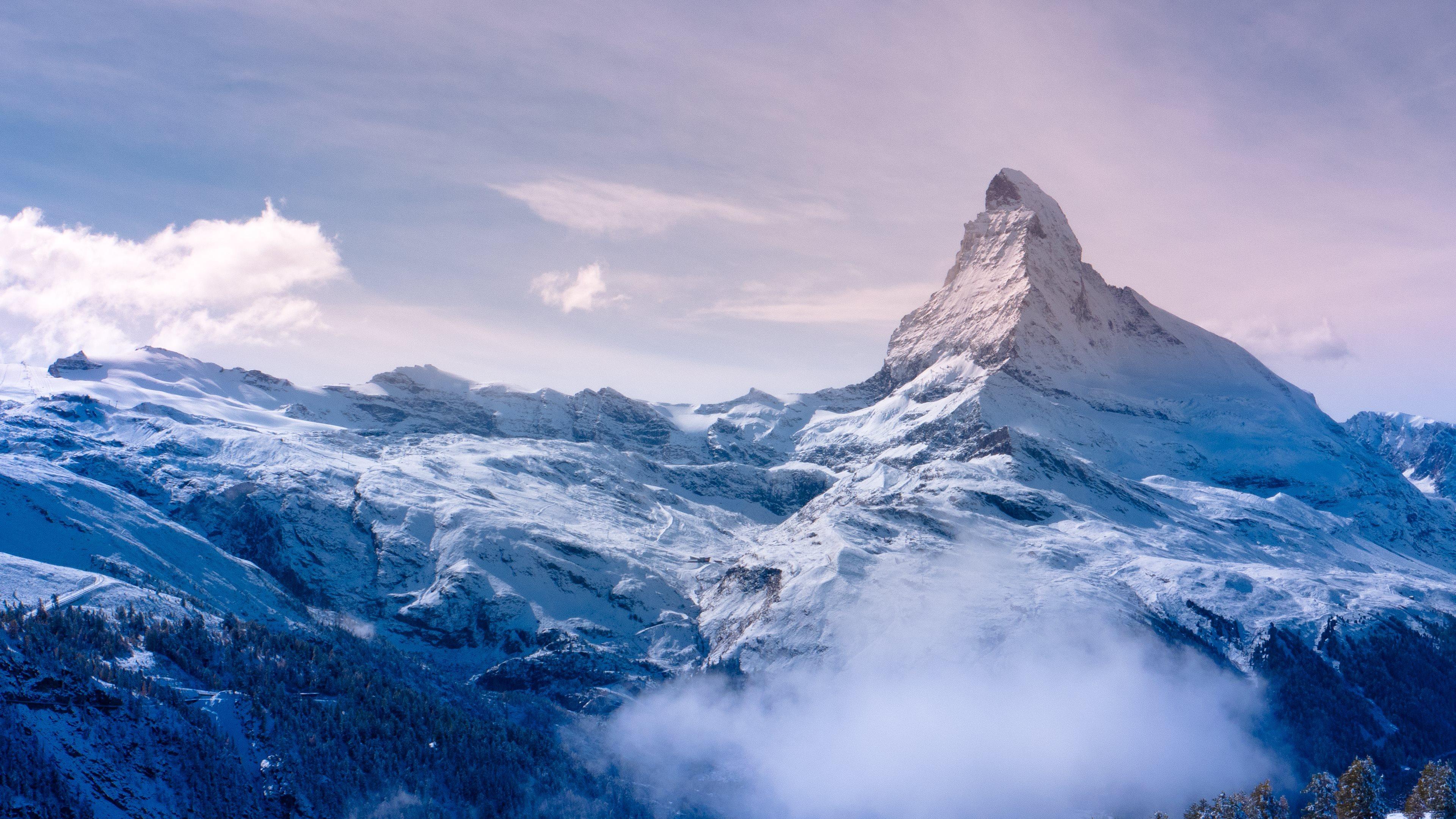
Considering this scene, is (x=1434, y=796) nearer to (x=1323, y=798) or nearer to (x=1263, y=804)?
(x=1323, y=798)

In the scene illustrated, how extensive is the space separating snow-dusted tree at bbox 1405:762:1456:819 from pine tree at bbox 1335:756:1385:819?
6.00 meters

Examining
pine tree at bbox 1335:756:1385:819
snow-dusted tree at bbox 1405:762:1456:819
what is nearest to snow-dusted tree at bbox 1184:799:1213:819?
pine tree at bbox 1335:756:1385:819

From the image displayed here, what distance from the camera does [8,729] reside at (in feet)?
432

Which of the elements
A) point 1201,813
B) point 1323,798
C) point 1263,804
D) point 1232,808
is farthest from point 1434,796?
point 1201,813

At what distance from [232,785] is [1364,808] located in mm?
160874

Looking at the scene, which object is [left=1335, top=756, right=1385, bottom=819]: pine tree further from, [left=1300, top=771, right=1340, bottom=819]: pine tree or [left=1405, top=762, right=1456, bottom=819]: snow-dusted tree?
[left=1300, top=771, right=1340, bottom=819]: pine tree

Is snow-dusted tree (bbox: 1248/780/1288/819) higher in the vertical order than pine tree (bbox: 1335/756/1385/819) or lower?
lower

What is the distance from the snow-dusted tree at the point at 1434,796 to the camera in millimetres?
125312

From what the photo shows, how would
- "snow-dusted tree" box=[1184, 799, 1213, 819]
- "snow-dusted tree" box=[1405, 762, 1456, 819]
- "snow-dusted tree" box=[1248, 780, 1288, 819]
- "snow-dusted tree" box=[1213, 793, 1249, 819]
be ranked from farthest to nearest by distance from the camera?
"snow-dusted tree" box=[1184, 799, 1213, 819], "snow-dusted tree" box=[1248, 780, 1288, 819], "snow-dusted tree" box=[1213, 793, 1249, 819], "snow-dusted tree" box=[1405, 762, 1456, 819]

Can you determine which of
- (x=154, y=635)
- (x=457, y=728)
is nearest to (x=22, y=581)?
(x=154, y=635)

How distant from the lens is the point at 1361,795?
124000 millimetres

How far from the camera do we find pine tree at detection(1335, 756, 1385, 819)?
12356 centimetres

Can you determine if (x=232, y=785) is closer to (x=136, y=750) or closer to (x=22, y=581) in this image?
(x=136, y=750)

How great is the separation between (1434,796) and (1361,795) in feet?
39.0
